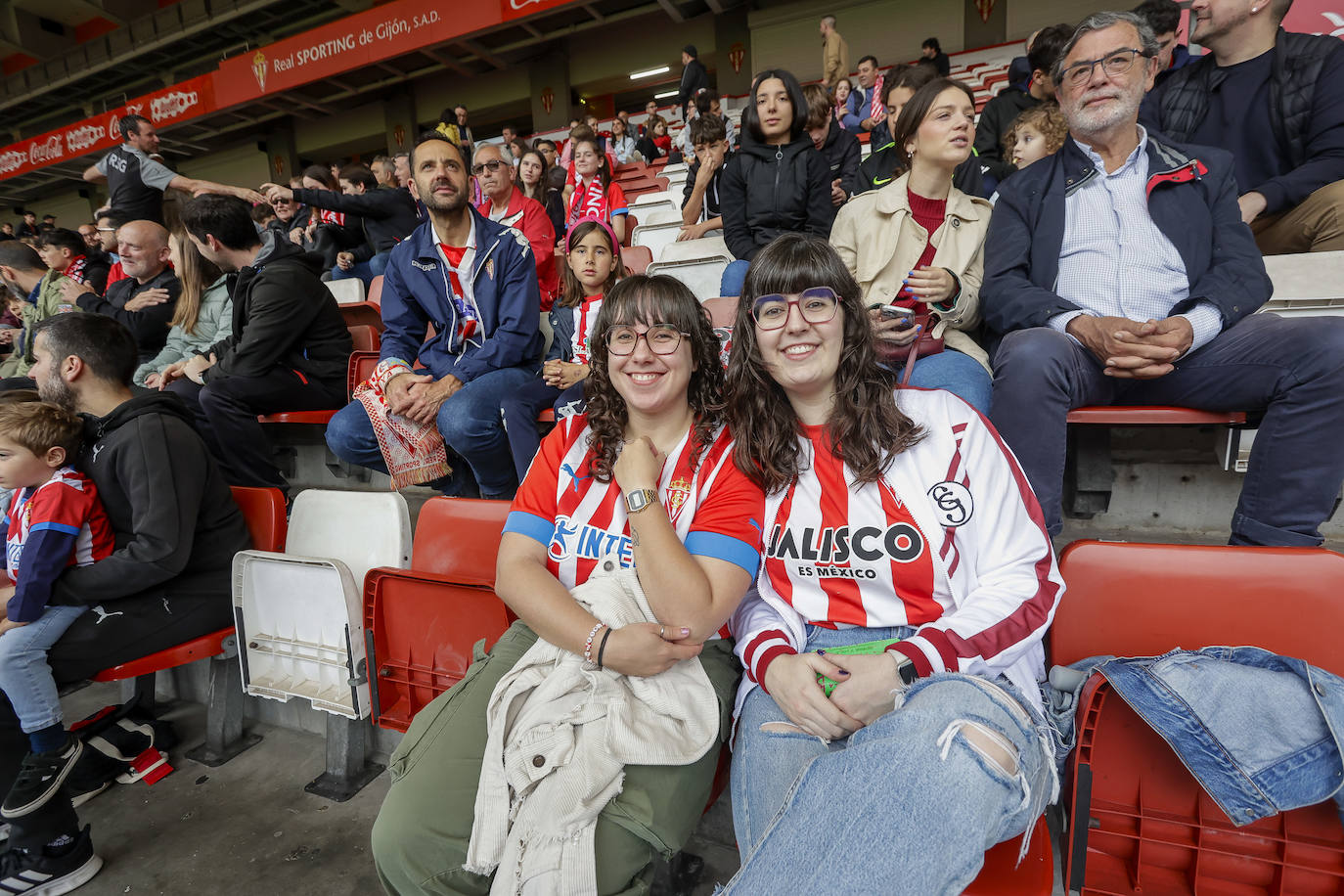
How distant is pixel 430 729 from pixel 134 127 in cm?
582

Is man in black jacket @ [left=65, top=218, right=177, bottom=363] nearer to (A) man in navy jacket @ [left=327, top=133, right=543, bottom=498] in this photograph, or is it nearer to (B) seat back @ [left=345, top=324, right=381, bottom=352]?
(B) seat back @ [left=345, top=324, right=381, bottom=352]

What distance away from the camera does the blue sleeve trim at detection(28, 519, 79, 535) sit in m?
1.82

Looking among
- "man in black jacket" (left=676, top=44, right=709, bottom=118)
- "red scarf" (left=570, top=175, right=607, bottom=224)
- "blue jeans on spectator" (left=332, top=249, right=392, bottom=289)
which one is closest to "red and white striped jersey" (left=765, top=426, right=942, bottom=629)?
"red scarf" (left=570, top=175, right=607, bottom=224)

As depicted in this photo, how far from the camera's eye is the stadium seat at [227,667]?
6.94ft

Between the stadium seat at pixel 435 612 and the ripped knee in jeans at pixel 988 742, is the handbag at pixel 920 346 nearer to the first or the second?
the ripped knee in jeans at pixel 988 742

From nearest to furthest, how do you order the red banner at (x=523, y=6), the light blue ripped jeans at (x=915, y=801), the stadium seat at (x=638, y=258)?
1. the light blue ripped jeans at (x=915, y=801)
2. the stadium seat at (x=638, y=258)
3. the red banner at (x=523, y=6)

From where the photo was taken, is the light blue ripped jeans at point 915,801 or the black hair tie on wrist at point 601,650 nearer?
the light blue ripped jeans at point 915,801

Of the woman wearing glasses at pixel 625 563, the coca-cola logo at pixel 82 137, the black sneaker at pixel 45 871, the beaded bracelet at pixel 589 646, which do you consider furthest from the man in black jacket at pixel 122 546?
the coca-cola logo at pixel 82 137

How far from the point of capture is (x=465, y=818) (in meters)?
1.12

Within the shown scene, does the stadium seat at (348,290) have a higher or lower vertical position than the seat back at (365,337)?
higher

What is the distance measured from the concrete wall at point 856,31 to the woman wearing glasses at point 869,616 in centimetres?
1334

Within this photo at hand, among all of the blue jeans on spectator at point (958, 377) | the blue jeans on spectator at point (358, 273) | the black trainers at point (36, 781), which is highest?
the blue jeans on spectator at point (358, 273)

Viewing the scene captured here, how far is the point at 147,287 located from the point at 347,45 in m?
12.0

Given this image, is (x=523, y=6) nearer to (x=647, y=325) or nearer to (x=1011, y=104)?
(x=1011, y=104)
